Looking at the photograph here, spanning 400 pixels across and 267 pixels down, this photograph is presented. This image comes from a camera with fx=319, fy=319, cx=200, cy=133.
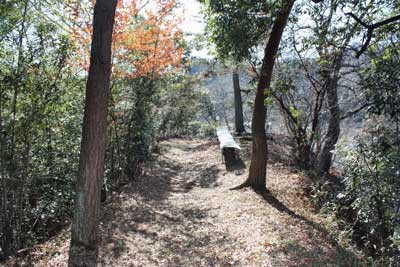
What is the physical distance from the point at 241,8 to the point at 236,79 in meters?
9.97

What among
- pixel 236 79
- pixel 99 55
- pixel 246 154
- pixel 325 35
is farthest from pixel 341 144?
pixel 236 79

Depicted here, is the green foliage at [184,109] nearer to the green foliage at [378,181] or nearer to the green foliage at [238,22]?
the green foliage at [238,22]

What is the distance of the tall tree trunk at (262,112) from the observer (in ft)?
21.1

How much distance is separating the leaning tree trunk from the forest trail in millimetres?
317

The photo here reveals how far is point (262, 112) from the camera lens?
691 cm

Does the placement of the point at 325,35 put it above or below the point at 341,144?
above

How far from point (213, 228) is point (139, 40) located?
458 centimetres

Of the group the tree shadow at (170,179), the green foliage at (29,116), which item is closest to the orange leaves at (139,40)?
the green foliage at (29,116)

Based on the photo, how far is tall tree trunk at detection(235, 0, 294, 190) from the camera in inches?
254

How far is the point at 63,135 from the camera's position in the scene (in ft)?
18.9

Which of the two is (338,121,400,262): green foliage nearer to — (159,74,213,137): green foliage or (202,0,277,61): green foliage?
(202,0,277,61): green foliage

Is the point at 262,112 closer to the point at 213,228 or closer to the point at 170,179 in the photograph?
the point at 213,228

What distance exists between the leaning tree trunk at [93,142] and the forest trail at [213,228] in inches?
12.5

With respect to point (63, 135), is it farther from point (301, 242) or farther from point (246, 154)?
point (246, 154)
